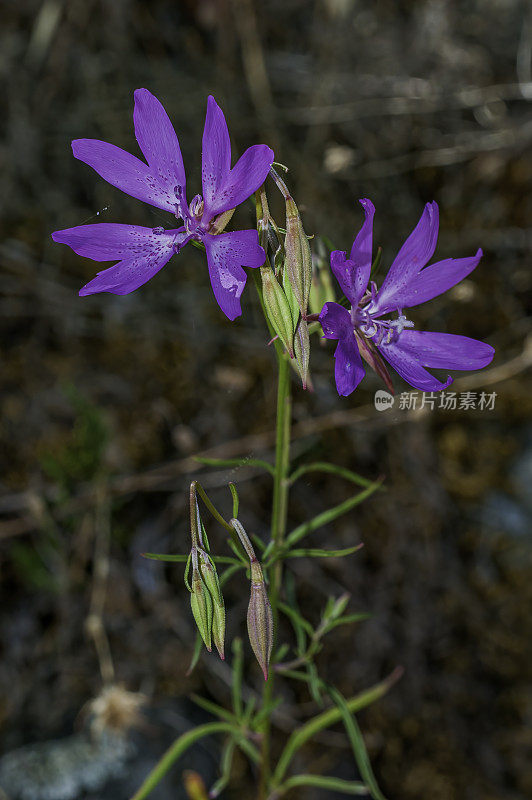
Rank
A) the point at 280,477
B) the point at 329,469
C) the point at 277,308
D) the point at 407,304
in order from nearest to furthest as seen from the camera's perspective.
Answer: the point at 277,308 < the point at 407,304 < the point at 280,477 < the point at 329,469

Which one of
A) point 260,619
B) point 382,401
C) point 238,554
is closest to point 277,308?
point 238,554

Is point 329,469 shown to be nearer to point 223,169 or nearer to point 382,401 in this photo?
point 223,169

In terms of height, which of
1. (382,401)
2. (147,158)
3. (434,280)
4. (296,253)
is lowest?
(382,401)

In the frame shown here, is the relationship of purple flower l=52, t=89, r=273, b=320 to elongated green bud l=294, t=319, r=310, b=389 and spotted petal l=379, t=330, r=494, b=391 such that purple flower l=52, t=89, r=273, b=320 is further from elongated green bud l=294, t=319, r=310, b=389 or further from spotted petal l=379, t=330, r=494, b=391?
spotted petal l=379, t=330, r=494, b=391

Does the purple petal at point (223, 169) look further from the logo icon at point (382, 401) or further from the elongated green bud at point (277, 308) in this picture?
the logo icon at point (382, 401)

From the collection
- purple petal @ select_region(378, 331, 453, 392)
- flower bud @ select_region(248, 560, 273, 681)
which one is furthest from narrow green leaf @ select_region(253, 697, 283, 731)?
purple petal @ select_region(378, 331, 453, 392)
